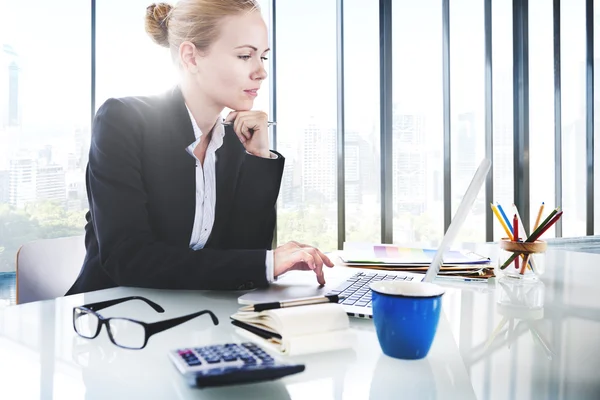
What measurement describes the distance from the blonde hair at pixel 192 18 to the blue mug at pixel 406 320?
1000 mm

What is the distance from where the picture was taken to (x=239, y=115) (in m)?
1.47

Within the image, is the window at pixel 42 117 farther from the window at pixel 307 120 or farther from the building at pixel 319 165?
the building at pixel 319 165

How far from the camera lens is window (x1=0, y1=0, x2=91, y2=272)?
280cm

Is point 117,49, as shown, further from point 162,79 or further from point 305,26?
point 305,26

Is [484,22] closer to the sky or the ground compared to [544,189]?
closer to the sky

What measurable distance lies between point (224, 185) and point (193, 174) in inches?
6.2

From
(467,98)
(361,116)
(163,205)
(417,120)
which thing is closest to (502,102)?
(467,98)

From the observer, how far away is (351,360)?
0.61 meters

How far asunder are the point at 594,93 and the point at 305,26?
2.73m

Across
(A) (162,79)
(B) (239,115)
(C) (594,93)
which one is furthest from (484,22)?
(B) (239,115)

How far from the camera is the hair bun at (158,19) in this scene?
1.39 metres

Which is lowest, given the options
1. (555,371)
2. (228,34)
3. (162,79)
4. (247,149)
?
(555,371)

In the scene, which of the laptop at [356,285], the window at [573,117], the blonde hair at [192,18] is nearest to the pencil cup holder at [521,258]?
the laptop at [356,285]

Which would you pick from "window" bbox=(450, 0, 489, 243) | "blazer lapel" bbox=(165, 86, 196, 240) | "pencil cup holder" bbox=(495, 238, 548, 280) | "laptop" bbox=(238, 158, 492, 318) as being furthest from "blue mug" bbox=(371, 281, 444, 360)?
"window" bbox=(450, 0, 489, 243)
